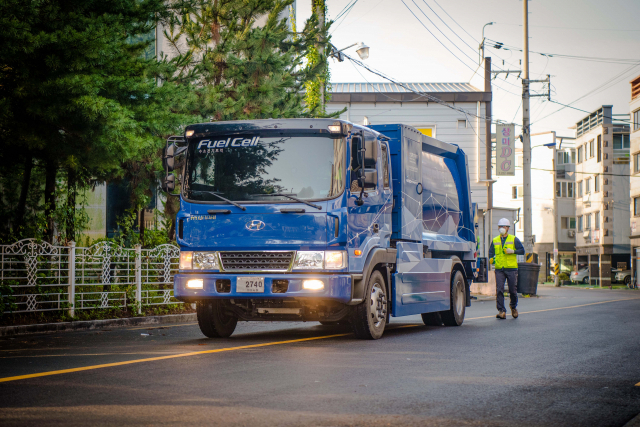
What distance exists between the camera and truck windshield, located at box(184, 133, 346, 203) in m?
9.88

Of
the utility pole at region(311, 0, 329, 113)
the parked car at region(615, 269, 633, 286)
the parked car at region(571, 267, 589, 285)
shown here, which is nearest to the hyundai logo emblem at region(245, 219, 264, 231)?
the utility pole at region(311, 0, 329, 113)

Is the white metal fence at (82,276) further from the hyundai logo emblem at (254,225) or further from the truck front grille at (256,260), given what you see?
the hyundai logo emblem at (254,225)

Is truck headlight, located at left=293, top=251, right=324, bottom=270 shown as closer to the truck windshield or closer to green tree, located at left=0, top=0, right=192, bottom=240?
the truck windshield

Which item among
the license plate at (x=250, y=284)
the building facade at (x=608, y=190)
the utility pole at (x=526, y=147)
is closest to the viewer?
the license plate at (x=250, y=284)

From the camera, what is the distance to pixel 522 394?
644 cm

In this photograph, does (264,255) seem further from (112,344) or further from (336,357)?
(112,344)

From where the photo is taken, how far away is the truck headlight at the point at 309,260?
9.75 m

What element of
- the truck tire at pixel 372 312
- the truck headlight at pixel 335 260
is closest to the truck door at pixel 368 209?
the truck headlight at pixel 335 260

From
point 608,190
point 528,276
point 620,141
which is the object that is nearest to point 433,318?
point 528,276

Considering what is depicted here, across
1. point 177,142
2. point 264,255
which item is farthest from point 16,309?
point 264,255

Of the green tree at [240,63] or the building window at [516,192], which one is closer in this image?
the green tree at [240,63]

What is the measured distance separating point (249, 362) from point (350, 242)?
2.33m

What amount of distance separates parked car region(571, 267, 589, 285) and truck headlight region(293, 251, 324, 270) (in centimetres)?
5571

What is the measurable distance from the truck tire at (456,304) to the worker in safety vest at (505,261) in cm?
146
